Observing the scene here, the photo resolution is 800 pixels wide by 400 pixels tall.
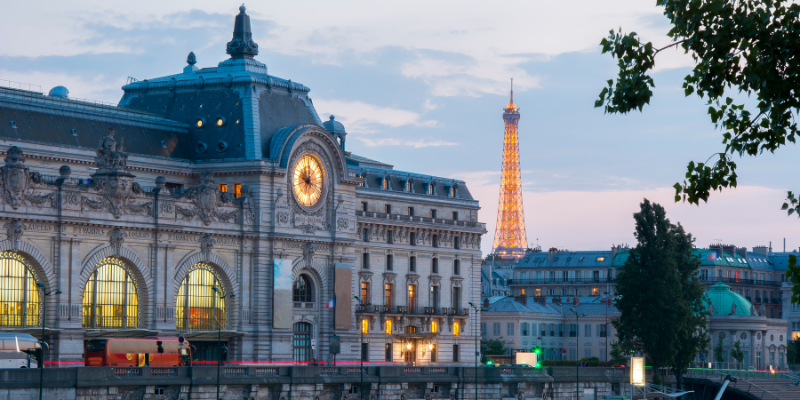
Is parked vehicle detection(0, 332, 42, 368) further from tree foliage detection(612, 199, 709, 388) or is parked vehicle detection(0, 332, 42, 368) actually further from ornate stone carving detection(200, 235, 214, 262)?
tree foliage detection(612, 199, 709, 388)

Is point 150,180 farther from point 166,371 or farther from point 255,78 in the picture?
point 166,371

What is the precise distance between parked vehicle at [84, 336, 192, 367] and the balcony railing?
42.2 metres

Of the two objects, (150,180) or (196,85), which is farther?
(196,85)

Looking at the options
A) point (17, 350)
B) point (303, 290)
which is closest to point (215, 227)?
point (303, 290)

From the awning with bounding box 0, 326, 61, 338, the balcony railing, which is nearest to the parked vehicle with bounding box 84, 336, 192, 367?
the awning with bounding box 0, 326, 61, 338

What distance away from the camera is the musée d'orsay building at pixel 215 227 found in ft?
344

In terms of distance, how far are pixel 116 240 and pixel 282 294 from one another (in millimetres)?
18295

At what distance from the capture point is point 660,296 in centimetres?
12488

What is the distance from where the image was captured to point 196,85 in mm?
129375

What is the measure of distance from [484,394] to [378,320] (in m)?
34.1

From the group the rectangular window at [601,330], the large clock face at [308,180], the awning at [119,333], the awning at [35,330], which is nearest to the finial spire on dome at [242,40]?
the large clock face at [308,180]

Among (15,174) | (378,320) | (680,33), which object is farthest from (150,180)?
(680,33)

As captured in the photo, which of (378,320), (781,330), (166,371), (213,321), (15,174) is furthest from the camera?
(781,330)

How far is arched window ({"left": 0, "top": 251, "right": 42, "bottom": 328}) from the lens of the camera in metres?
102
